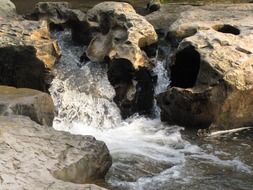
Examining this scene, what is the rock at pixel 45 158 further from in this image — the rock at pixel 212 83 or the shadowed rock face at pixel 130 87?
the shadowed rock face at pixel 130 87

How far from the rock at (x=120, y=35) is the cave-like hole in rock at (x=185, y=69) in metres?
0.59

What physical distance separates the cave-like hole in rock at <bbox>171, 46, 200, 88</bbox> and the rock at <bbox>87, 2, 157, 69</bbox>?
59 centimetres

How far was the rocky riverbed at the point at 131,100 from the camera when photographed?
683 centimetres

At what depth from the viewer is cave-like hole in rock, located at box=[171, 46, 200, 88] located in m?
10.2

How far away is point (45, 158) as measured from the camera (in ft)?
20.4

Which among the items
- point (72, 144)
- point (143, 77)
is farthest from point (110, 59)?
point (72, 144)

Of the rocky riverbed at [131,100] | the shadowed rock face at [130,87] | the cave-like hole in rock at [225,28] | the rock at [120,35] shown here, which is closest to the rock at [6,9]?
the rocky riverbed at [131,100]

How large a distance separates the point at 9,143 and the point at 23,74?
3.78 metres

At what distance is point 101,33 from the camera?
38.4 feet

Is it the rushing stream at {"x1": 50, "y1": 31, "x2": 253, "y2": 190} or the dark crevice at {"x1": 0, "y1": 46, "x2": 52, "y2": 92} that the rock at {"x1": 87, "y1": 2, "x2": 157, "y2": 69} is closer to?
the rushing stream at {"x1": 50, "y1": 31, "x2": 253, "y2": 190}

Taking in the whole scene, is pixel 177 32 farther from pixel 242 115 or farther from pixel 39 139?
pixel 39 139

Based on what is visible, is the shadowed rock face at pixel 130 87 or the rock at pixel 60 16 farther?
the rock at pixel 60 16

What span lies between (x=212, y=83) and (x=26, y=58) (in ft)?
11.1

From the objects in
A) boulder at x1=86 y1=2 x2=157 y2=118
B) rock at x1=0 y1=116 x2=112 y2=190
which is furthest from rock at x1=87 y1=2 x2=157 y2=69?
rock at x1=0 y1=116 x2=112 y2=190
